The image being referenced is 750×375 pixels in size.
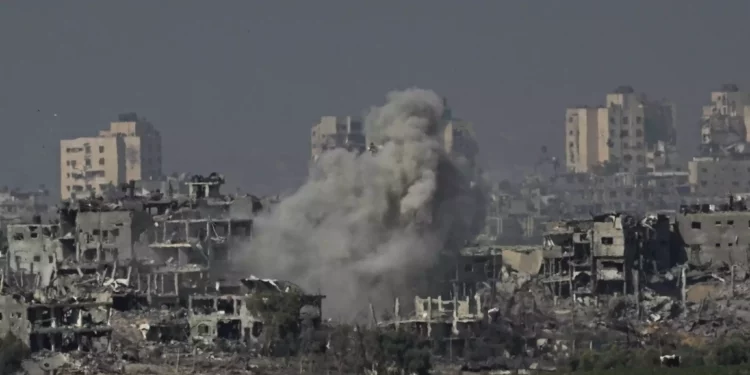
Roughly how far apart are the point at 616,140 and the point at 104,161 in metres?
28.5

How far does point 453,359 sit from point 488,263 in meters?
12.3

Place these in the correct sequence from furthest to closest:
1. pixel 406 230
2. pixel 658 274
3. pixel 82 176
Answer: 1. pixel 82 176
2. pixel 658 274
3. pixel 406 230

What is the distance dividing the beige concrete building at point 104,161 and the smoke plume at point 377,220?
51742 millimetres

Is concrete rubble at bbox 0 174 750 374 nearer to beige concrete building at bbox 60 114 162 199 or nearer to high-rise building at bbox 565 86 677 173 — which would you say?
beige concrete building at bbox 60 114 162 199

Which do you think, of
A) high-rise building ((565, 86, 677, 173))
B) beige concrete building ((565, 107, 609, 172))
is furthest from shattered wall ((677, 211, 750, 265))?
beige concrete building ((565, 107, 609, 172))

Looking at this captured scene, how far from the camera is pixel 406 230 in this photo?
204 ft

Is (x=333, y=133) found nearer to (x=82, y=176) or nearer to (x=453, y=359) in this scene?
(x=82, y=176)

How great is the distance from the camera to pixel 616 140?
138 meters

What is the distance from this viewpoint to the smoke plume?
61.9m

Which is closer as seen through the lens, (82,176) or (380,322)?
(380,322)

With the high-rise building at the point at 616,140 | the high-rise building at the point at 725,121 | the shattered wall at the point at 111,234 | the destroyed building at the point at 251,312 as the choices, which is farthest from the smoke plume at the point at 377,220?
the high-rise building at the point at 616,140

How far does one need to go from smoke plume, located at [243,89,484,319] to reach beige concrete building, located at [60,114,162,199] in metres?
51.7

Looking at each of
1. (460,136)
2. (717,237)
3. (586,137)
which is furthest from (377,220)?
(586,137)

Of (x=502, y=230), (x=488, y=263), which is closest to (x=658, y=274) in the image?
(x=488, y=263)
